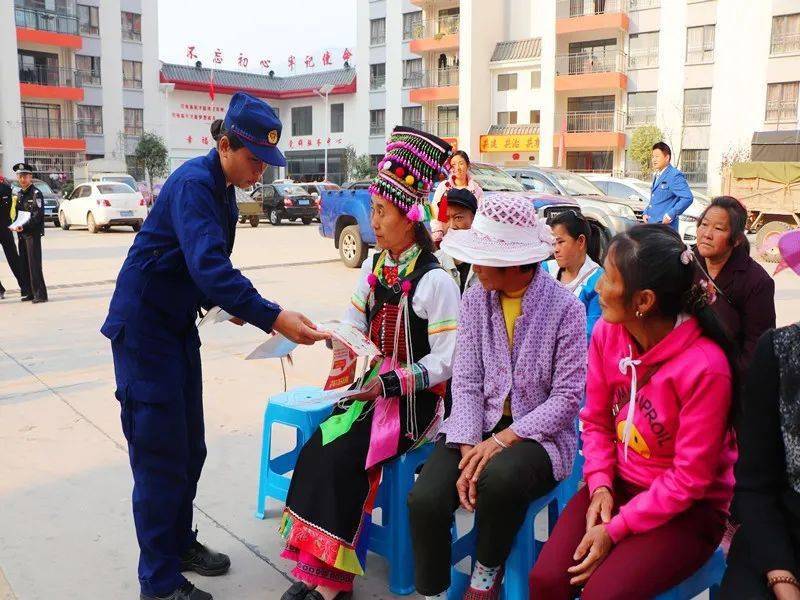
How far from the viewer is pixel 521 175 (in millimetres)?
14008

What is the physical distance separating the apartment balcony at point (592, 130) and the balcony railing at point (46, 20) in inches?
909

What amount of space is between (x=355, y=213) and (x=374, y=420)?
9196 millimetres

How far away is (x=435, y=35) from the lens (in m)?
35.8

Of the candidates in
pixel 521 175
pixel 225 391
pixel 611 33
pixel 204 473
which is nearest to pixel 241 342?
pixel 225 391

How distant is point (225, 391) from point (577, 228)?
2722 millimetres

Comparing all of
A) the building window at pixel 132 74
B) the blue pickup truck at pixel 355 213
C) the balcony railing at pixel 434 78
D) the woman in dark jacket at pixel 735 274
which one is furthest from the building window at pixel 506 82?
the woman in dark jacket at pixel 735 274

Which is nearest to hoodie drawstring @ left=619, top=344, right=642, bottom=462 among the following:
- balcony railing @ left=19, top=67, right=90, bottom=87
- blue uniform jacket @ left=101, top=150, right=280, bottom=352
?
blue uniform jacket @ left=101, top=150, right=280, bottom=352

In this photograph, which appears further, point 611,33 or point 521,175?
point 611,33

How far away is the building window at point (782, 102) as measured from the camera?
87.4ft

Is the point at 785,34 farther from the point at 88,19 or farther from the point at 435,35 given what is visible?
the point at 88,19

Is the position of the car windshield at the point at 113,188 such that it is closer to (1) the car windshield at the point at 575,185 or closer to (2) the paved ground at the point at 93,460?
(1) the car windshield at the point at 575,185

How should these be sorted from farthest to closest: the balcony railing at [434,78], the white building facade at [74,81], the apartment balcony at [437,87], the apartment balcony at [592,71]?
the balcony railing at [434,78] < the apartment balcony at [437,87] < the white building facade at [74,81] < the apartment balcony at [592,71]

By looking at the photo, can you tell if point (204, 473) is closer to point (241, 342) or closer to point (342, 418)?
point (342, 418)

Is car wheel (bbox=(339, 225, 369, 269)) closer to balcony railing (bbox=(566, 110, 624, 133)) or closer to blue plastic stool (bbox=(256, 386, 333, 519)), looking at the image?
blue plastic stool (bbox=(256, 386, 333, 519))
